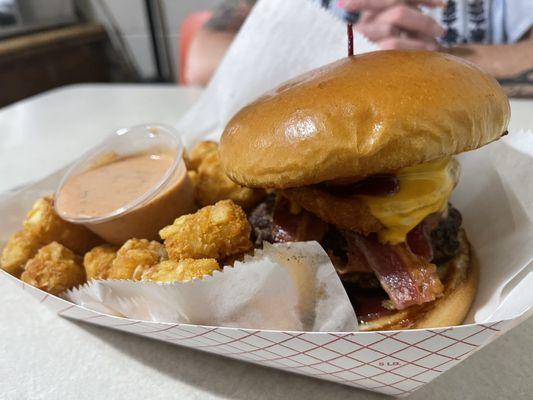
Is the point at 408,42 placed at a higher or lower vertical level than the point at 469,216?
higher

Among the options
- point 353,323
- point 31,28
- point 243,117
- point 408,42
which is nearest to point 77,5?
point 31,28

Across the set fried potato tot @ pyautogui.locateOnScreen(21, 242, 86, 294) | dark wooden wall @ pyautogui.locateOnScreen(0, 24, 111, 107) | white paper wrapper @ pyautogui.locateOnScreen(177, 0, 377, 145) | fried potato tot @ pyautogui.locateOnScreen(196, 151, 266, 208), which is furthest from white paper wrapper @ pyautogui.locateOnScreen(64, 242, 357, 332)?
dark wooden wall @ pyautogui.locateOnScreen(0, 24, 111, 107)

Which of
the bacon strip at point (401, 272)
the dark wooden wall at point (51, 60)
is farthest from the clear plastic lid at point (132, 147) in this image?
the dark wooden wall at point (51, 60)

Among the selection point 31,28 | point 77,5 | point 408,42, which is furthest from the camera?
point 77,5

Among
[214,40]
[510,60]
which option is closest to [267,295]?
[510,60]

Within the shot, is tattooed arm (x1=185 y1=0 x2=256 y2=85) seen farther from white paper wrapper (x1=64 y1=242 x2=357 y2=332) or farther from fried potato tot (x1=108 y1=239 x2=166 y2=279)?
white paper wrapper (x1=64 y1=242 x2=357 y2=332)

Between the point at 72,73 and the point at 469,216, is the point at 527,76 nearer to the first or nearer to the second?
the point at 469,216

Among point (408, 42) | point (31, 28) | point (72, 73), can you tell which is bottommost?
point (72, 73)
